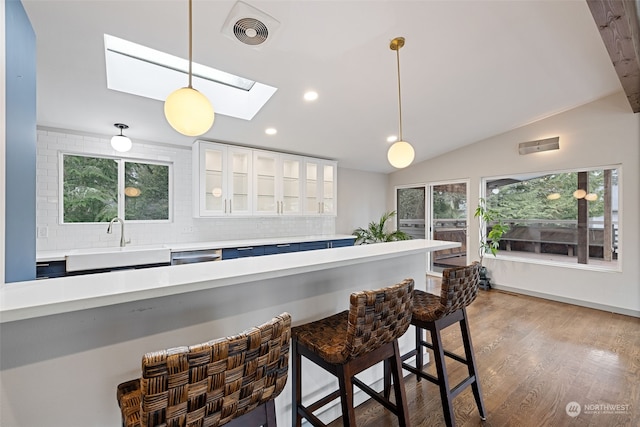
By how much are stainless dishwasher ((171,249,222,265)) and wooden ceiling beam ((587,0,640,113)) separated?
13.2 ft

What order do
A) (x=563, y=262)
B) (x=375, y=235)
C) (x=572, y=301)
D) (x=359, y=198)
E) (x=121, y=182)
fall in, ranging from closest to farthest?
1. (x=121, y=182)
2. (x=572, y=301)
3. (x=563, y=262)
4. (x=375, y=235)
5. (x=359, y=198)

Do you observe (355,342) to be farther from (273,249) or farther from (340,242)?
(340,242)

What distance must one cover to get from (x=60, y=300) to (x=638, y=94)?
16.8 feet

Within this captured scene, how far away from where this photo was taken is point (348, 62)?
258 cm

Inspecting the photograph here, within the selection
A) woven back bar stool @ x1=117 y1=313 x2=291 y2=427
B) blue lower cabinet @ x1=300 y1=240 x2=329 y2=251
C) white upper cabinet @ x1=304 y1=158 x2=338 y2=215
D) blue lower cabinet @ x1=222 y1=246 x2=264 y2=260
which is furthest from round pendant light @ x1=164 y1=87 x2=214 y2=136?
white upper cabinet @ x1=304 y1=158 x2=338 y2=215

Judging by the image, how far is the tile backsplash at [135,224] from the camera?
3.10 metres

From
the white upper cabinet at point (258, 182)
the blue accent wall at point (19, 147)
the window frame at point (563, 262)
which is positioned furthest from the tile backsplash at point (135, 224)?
the window frame at point (563, 262)

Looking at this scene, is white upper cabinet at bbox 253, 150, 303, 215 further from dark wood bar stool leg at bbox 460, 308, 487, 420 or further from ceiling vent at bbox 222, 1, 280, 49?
dark wood bar stool leg at bbox 460, 308, 487, 420

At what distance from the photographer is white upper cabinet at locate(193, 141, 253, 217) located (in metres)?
3.77

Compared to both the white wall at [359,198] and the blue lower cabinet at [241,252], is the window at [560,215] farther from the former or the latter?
the blue lower cabinet at [241,252]

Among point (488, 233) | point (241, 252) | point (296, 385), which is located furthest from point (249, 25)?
point (488, 233)

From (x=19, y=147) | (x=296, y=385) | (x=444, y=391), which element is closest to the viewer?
(x=19, y=147)

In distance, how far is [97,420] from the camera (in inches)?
41.9

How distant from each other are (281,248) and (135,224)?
192cm
